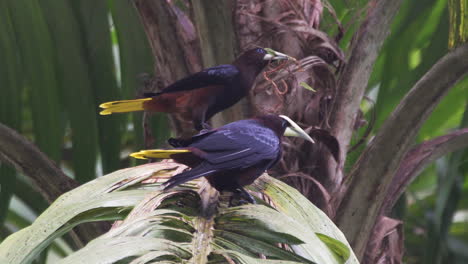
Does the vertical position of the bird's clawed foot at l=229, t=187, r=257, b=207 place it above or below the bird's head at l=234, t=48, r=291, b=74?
below

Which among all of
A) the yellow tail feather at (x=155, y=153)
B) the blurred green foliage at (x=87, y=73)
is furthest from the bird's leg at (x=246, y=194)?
the blurred green foliage at (x=87, y=73)

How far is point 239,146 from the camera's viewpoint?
0.95 meters

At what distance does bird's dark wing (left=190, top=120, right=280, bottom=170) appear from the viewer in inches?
35.5

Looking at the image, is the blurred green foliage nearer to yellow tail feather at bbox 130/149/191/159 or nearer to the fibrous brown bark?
the fibrous brown bark

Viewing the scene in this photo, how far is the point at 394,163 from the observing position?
116 cm

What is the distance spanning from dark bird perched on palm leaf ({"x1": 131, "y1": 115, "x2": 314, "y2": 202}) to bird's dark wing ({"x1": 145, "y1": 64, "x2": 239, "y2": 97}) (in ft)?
0.53

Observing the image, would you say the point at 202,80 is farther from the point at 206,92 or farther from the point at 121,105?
the point at 121,105

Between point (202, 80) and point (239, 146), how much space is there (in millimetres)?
251

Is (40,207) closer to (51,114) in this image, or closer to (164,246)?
(51,114)

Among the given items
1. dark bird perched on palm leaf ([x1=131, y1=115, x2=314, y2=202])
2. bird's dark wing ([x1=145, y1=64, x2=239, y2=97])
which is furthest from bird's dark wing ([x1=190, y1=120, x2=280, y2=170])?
bird's dark wing ([x1=145, y1=64, x2=239, y2=97])

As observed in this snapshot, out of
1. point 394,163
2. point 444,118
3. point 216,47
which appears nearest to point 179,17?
point 216,47

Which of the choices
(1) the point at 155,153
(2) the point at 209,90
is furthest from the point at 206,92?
(1) the point at 155,153

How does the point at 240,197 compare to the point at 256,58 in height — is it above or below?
below

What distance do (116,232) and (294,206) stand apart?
28 cm
